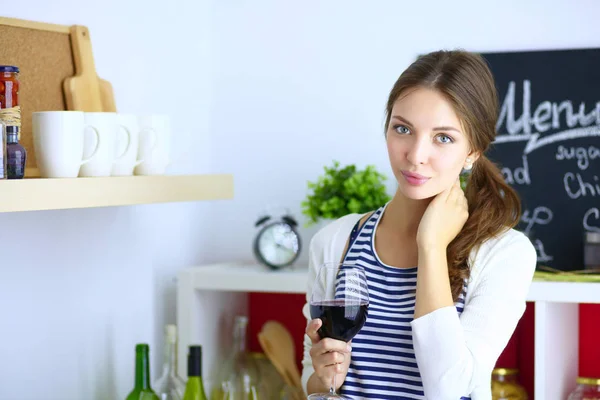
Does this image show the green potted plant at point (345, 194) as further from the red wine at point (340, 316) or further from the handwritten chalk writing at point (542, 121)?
the red wine at point (340, 316)

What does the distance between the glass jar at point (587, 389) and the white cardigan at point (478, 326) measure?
595 mm

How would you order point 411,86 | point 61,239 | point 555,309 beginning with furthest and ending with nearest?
point 555,309, point 61,239, point 411,86

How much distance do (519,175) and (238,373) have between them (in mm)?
919

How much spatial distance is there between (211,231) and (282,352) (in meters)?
0.46

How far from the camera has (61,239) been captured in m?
1.84

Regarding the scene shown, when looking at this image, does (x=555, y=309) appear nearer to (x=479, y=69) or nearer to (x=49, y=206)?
(x=479, y=69)

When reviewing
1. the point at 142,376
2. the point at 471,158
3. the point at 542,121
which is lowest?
the point at 142,376

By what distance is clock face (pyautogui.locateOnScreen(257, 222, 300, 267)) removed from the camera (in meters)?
2.24

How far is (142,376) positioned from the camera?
1.91 m

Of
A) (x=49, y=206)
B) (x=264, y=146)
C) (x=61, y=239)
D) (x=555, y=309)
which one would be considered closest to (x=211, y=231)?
(x=264, y=146)

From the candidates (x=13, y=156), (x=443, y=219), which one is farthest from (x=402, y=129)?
(x=13, y=156)

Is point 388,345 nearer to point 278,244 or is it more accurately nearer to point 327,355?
point 327,355

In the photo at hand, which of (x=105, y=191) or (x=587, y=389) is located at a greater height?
(x=105, y=191)

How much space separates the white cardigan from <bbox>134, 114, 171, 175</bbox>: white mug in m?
0.66
